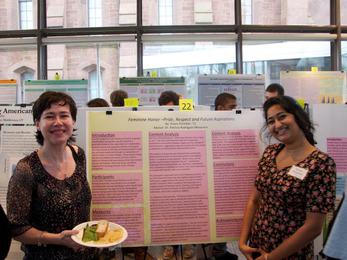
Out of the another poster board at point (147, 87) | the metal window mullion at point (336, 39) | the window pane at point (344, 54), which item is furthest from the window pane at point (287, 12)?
the another poster board at point (147, 87)

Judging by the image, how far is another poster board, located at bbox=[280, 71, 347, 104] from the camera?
19.0ft

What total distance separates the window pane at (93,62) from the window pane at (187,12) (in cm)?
74

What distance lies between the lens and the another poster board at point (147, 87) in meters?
5.89

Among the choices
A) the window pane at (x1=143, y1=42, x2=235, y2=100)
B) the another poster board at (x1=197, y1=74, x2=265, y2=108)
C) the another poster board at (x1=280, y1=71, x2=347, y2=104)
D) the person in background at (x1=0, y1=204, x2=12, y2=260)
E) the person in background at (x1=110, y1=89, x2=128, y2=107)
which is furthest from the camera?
the window pane at (x1=143, y1=42, x2=235, y2=100)

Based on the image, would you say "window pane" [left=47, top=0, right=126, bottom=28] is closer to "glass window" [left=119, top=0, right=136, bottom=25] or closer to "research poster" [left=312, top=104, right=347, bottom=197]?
"glass window" [left=119, top=0, right=136, bottom=25]

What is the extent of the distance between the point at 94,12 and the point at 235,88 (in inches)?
133

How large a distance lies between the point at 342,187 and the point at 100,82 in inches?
231

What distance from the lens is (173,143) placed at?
6.70 feet

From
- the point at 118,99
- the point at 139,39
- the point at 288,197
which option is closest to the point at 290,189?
the point at 288,197

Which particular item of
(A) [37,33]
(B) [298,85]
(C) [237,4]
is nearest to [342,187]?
(B) [298,85]

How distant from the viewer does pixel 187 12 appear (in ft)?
22.8

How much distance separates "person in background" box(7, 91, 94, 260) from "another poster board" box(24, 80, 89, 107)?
4.36 m

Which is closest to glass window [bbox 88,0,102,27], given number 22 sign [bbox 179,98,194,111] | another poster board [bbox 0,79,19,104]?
another poster board [bbox 0,79,19,104]

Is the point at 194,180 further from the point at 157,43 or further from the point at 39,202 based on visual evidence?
the point at 157,43
